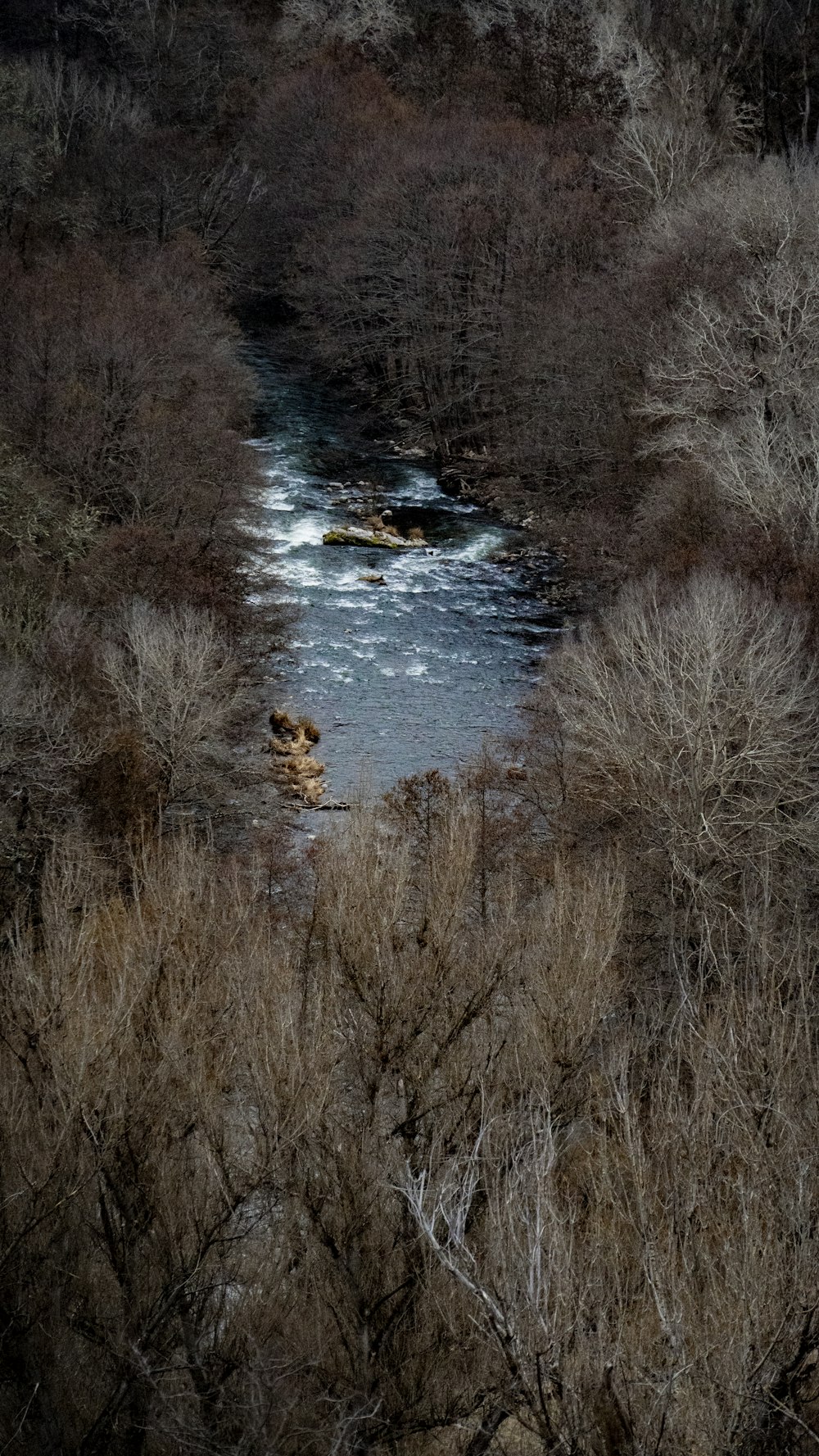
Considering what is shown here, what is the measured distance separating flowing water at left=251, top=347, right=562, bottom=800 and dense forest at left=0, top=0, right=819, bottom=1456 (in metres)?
1.71

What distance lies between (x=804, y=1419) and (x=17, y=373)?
124 feet

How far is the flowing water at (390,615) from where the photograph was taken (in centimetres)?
3166

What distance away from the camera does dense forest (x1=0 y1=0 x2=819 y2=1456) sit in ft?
37.8

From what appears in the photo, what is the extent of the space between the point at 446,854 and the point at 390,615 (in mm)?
20313

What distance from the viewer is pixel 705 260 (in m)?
41.4

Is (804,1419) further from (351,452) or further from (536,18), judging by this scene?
(536,18)

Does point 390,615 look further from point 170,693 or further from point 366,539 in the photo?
point 170,693

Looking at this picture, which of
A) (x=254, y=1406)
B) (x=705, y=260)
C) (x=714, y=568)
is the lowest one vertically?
(x=254, y=1406)

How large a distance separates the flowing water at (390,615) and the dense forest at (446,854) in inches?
67.2

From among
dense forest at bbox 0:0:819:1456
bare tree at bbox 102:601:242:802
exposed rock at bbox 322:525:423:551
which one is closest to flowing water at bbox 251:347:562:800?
exposed rock at bbox 322:525:423:551

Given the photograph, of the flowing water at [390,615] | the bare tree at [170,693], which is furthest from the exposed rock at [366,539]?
the bare tree at [170,693]

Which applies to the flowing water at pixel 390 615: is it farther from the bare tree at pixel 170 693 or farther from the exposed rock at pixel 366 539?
the bare tree at pixel 170 693

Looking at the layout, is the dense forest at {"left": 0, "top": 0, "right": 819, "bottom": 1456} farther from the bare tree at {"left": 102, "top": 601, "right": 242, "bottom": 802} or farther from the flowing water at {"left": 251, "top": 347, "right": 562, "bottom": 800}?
the flowing water at {"left": 251, "top": 347, "right": 562, "bottom": 800}

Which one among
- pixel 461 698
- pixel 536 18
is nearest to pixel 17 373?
pixel 461 698
